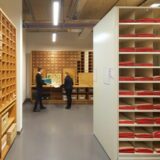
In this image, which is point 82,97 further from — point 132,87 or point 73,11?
point 132,87

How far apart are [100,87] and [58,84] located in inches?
248

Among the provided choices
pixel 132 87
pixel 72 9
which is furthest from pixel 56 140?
pixel 72 9

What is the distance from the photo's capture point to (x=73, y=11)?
26.3 feet

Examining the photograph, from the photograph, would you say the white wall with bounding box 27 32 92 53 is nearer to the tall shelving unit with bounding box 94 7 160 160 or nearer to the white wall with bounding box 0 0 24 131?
the white wall with bounding box 0 0 24 131

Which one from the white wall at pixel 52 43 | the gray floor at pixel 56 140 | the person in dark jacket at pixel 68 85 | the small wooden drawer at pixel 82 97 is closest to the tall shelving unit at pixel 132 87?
the gray floor at pixel 56 140

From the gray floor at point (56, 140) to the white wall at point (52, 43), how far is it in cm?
470

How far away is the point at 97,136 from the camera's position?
516cm

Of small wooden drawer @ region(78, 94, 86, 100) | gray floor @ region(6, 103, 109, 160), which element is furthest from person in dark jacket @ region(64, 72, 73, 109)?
gray floor @ region(6, 103, 109, 160)

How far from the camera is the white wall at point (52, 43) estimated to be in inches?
453

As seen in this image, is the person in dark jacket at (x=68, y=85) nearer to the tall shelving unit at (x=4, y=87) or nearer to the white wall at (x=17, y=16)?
the white wall at (x=17, y=16)

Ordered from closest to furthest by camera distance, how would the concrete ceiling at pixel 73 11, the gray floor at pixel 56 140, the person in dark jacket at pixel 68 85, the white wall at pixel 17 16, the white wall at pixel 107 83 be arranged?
the white wall at pixel 107 83, the gray floor at pixel 56 140, the white wall at pixel 17 16, the concrete ceiling at pixel 73 11, the person in dark jacket at pixel 68 85

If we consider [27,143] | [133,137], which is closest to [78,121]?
[27,143]

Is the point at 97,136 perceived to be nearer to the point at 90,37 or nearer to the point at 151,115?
the point at 151,115

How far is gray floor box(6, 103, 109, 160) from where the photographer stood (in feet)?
13.9
